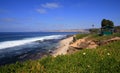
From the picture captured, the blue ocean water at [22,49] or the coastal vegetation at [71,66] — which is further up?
the coastal vegetation at [71,66]

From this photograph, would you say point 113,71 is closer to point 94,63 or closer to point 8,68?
point 94,63

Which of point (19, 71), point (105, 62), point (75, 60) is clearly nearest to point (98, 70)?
point (105, 62)

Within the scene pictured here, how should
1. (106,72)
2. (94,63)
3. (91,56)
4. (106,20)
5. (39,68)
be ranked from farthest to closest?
(106,20), (91,56), (94,63), (39,68), (106,72)

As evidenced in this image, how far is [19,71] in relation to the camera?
28.9 ft

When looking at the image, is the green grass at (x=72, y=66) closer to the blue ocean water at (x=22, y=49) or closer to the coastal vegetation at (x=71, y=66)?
the coastal vegetation at (x=71, y=66)

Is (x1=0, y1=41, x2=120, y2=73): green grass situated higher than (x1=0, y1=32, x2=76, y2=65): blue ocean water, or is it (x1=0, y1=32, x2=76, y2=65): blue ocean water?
(x1=0, y1=41, x2=120, y2=73): green grass

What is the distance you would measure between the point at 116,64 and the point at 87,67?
166cm

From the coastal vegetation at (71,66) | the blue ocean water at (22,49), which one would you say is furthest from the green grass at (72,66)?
the blue ocean water at (22,49)

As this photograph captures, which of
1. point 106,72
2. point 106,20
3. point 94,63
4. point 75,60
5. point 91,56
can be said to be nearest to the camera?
point 106,72

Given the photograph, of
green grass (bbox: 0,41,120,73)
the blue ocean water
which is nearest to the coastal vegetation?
green grass (bbox: 0,41,120,73)

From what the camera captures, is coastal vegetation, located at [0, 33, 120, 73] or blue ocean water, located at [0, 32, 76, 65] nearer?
coastal vegetation, located at [0, 33, 120, 73]

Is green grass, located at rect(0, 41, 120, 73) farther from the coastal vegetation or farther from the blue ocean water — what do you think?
the blue ocean water

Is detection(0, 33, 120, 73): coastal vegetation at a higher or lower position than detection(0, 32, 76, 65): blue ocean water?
higher

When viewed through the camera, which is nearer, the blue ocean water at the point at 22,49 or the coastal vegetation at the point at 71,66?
the coastal vegetation at the point at 71,66
